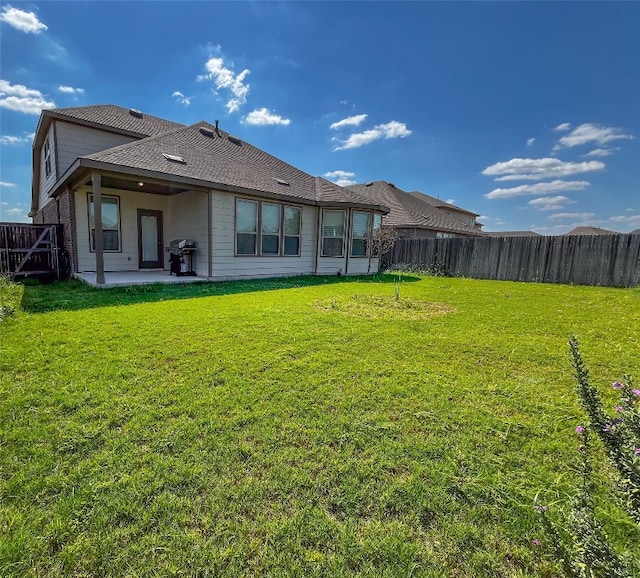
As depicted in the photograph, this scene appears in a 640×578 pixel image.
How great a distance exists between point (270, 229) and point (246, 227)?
941mm

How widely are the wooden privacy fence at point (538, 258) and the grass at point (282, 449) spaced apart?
312 inches

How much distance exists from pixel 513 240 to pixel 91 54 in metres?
17.0

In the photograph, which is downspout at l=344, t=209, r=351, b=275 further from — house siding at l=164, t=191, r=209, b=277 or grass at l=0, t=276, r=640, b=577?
grass at l=0, t=276, r=640, b=577

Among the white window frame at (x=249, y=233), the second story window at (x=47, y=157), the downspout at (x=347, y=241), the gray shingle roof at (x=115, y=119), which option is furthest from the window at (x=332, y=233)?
the second story window at (x=47, y=157)

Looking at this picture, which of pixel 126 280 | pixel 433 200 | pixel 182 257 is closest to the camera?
pixel 126 280

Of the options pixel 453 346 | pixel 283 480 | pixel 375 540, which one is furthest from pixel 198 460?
pixel 453 346

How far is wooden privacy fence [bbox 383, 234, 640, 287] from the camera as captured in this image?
10.2m

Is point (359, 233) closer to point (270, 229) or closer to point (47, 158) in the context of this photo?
point (270, 229)

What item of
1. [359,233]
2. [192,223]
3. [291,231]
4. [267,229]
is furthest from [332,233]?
[192,223]

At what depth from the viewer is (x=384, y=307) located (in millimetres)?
6371

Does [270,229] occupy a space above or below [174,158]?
below

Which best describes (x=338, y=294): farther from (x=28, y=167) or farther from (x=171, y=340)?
(x=28, y=167)

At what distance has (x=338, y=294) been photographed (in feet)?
25.6

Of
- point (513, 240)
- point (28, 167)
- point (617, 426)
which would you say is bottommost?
point (617, 426)
